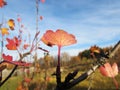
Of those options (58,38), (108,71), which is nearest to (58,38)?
(58,38)

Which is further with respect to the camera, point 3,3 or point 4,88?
point 4,88

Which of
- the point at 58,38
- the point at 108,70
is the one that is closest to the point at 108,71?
the point at 108,70

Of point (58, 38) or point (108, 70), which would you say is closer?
point (58, 38)

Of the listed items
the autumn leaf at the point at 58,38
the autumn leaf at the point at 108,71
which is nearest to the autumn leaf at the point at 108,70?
the autumn leaf at the point at 108,71

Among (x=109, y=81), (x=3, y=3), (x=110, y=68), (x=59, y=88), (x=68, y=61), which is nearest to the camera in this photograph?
(x=59, y=88)

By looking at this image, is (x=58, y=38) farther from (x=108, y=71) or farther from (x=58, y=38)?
(x=108, y=71)

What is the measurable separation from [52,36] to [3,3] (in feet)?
6.51

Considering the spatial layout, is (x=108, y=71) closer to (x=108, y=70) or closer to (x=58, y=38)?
(x=108, y=70)

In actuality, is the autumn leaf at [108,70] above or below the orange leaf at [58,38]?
below

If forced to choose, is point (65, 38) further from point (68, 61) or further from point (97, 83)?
point (68, 61)

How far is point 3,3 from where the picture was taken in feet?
8.71

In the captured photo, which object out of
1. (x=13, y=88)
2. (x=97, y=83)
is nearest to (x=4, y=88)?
(x=13, y=88)

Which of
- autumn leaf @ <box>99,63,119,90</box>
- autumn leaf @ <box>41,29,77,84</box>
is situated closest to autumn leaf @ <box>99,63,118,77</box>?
autumn leaf @ <box>99,63,119,90</box>

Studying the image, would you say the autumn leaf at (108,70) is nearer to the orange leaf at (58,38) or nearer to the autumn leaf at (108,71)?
the autumn leaf at (108,71)
